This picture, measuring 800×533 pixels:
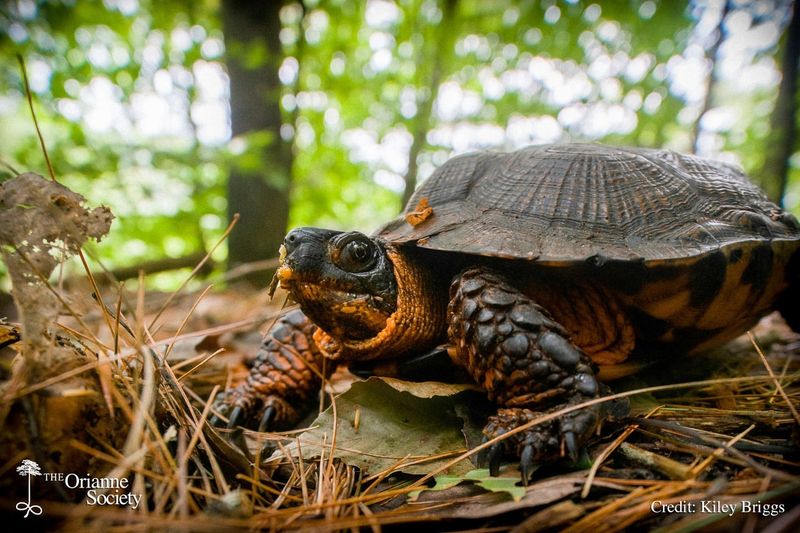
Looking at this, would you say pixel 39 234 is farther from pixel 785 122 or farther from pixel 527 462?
pixel 785 122

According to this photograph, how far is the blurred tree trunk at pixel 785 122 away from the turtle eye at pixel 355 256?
5.99m

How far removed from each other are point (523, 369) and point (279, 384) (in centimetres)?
108

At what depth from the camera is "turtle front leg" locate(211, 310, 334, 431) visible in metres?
1.72

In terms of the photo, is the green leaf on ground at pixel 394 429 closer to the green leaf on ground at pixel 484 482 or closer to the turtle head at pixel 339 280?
the green leaf on ground at pixel 484 482

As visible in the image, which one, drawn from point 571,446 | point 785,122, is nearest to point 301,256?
point 571,446

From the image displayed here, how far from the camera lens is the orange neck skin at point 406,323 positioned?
5.14ft

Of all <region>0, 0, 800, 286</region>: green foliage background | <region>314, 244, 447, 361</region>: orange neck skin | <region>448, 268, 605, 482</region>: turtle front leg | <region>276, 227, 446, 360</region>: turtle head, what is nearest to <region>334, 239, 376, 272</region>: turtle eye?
<region>276, 227, 446, 360</region>: turtle head

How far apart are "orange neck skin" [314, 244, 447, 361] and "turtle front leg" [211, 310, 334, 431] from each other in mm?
148

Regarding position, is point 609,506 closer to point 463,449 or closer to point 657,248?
point 463,449

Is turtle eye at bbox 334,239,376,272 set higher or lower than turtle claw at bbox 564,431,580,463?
higher

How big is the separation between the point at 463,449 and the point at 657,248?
3.18 feet

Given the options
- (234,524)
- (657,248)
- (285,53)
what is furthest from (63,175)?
(657,248)

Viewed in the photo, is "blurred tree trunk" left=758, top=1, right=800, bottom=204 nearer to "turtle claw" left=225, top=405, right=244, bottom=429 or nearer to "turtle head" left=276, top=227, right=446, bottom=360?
"turtle head" left=276, top=227, right=446, bottom=360

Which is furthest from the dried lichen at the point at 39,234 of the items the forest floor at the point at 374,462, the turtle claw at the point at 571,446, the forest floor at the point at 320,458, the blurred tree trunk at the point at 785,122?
the blurred tree trunk at the point at 785,122
